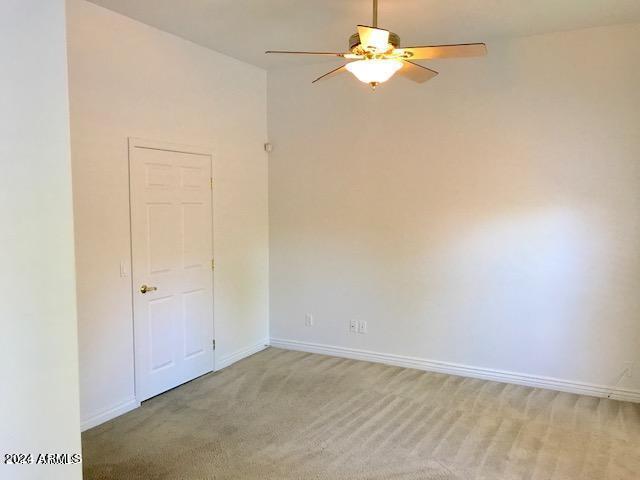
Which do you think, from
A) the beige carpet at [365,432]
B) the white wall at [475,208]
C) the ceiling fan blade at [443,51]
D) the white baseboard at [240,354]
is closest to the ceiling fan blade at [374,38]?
the ceiling fan blade at [443,51]

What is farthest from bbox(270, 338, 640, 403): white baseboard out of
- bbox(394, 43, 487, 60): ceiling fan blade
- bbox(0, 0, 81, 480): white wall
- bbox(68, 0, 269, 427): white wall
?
bbox(0, 0, 81, 480): white wall

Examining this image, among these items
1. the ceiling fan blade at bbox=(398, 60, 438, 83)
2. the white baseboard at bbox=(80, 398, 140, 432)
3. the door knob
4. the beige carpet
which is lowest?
the beige carpet

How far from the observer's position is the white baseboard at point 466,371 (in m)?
3.99

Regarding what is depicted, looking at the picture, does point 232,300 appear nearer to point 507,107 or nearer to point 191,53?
point 191,53

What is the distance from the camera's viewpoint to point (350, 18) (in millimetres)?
3625

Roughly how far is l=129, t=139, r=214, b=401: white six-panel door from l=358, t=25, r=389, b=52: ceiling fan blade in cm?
205

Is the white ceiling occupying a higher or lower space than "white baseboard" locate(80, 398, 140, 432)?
higher

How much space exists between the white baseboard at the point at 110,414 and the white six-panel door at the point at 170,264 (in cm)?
8

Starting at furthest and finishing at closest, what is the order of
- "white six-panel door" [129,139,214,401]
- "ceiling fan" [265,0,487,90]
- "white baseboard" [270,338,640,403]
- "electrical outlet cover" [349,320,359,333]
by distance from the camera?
1. "electrical outlet cover" [349,320,359,333]
2. "white baseboard" [270,338,640,403]
3. "white six-panel door" [129,139,214,401]
4. "ceiling fan" [265,0,487,90]

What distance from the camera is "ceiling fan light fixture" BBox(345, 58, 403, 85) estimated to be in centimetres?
276

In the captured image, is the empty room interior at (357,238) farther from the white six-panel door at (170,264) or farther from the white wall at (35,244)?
the white wall at (35,244)

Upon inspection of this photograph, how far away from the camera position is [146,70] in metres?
3.85

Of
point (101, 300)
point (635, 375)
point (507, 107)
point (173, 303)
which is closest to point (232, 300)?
point (173, 303)

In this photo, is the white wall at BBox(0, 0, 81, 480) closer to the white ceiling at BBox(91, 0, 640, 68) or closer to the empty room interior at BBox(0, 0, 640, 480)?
the empty room interior at BBox(0, 0, 640, 480)
